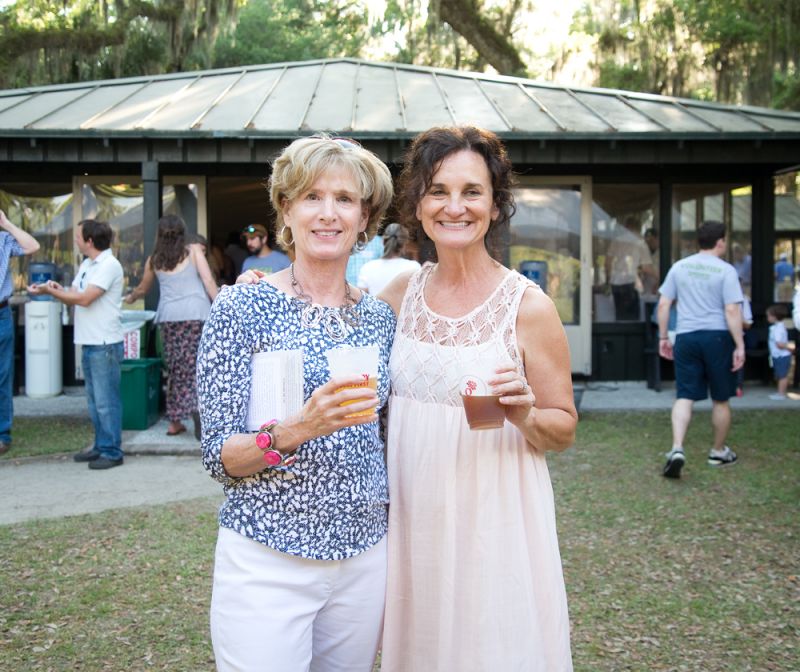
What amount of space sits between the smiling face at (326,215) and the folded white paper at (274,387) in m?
0.29

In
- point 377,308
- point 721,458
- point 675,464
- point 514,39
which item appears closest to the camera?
point 377,308

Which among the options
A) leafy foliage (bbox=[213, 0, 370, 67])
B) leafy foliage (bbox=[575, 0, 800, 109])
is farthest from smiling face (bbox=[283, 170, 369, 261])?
leafy foliage (bbox=[213, 0, 370, 67])

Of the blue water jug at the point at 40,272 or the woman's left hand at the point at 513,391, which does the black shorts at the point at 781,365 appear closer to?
the blue water jug at the point at 40,272

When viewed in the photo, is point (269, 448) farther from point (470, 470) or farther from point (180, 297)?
point (180, 297)

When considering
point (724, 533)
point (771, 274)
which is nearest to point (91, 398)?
point (724, 533)

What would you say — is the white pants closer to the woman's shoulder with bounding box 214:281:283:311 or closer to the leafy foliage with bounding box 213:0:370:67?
the woman's shoulder with bounding box 214:281:283:311

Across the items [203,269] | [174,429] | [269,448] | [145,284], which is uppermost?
[203,269]

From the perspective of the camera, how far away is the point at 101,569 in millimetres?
4465

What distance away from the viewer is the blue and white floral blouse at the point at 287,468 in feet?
6.35

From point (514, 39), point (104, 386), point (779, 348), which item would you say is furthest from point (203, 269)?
point (514, 39)

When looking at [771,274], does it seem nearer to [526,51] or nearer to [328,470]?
[328,470]

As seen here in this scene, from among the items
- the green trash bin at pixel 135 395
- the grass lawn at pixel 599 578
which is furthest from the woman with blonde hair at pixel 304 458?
the green trash bin at pixel 135 395

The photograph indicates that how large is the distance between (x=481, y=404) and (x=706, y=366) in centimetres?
506

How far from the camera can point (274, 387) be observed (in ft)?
6.35
